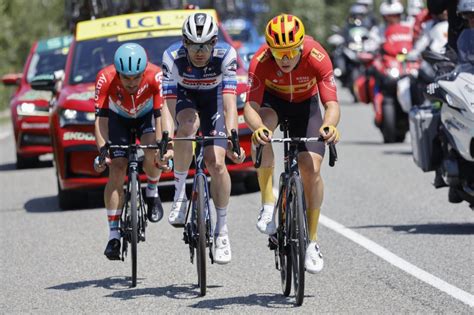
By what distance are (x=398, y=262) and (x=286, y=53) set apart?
2.21 m

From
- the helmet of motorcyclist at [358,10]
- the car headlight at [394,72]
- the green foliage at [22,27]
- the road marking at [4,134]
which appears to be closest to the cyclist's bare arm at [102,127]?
the car headlight at [394,72]

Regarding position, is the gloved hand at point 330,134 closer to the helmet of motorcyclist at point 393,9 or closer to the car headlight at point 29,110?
the car headlight at point 29,110

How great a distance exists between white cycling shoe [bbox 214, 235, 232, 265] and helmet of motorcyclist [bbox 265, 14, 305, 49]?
4.80 ft

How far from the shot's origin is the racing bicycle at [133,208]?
411 inches

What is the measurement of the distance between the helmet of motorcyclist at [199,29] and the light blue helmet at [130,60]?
70 cm

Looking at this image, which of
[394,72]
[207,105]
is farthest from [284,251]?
[394,72]

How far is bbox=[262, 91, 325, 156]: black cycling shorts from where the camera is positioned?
10008mm

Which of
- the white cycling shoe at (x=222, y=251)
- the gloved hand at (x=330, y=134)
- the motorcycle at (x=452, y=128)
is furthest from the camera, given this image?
the motorcycle at (x=452, y=128)

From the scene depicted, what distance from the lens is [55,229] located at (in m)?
14.3

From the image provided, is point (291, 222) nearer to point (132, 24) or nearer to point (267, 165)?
point (267, 165)

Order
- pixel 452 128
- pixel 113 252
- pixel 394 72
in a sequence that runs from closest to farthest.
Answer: pixel 113 252 < pixel 452 128 < pixel 394 72

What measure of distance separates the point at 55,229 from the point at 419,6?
42.9 ft

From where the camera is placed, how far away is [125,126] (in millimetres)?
11492

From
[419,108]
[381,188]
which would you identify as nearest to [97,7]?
[381,188]
